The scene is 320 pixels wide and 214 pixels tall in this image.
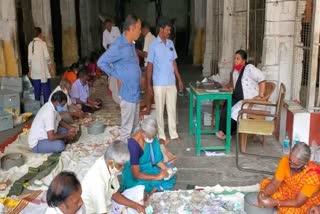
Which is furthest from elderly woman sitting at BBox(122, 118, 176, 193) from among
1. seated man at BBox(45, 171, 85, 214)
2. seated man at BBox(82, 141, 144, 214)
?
seated man at BBox(45, 171, 85, 214)

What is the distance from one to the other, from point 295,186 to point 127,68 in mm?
2530

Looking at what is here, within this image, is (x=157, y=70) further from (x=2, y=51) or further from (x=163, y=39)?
(x=2, y=51)

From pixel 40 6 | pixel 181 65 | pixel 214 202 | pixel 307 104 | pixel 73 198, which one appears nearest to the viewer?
pixel 73 198

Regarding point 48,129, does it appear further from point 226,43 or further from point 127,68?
point 226,43

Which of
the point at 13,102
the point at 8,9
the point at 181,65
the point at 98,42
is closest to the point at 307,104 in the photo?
the point at 13,102

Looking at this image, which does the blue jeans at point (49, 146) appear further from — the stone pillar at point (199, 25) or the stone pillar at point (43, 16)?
the stone pillar at point (199, 25)

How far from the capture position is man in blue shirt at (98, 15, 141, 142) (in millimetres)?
5184

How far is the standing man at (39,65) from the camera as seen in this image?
8523 mm

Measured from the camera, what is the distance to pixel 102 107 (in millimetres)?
8750

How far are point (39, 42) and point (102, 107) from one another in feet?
5.89

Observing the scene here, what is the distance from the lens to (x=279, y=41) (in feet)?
19.9

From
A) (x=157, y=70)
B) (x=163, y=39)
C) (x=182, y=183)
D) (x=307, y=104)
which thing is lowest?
(x=182, y=183)

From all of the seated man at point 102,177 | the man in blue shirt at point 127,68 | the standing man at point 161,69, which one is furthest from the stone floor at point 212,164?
the seated man at point 102,177

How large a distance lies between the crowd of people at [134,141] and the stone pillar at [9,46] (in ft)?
4.31
